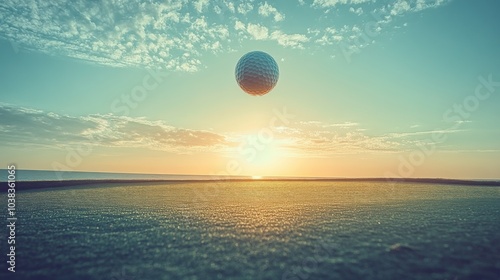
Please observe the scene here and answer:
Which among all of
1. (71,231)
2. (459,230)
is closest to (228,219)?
(71,231)

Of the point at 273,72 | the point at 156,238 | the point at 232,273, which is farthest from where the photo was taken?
the point at 273,72

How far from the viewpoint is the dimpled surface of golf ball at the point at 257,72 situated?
23.8 meters

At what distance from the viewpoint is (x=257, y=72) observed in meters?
23.7

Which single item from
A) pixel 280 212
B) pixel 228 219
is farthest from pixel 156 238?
pixel 280 212

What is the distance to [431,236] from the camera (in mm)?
10555

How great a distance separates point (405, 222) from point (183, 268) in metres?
10.9

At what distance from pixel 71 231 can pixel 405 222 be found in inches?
590

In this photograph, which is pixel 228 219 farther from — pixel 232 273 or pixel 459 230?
pixel 459 230

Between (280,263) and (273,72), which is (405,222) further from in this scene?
(273,72)

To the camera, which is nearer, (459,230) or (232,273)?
(232,273)

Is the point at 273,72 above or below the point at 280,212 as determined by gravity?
above

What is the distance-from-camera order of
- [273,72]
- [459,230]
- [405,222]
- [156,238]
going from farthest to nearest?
[273,72] → [405,222] → [459,230] → [156,238]

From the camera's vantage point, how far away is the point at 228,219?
14.4m

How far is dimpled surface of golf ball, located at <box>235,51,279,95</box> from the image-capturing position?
2375 centimetres
